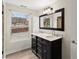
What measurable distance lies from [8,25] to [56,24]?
2265 millimetres

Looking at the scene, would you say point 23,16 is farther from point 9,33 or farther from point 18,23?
point 9,33

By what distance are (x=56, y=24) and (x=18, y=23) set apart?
2.13 meters

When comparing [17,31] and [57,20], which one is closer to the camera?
[57,20]

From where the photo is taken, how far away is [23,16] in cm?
384

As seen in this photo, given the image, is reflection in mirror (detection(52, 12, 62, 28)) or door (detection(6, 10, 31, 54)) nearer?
reflection in mirror (detection(52, 12, 62, 28))

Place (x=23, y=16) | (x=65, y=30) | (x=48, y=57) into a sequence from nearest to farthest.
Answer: (x=48, y=57) → (x=65, y=30) → (x=23, y=16)

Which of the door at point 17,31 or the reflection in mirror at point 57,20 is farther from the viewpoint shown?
the door at point 17,31

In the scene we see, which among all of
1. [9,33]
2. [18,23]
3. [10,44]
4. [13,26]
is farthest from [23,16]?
[10,44]

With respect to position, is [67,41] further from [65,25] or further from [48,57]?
[48,57]

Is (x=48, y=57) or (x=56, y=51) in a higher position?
(x=56, y=51)

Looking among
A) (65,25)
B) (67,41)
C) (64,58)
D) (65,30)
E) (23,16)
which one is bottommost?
(64,58)

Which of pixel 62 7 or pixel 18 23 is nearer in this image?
pixel 62 7

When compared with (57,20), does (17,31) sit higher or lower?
lower

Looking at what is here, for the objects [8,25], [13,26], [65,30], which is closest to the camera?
[65,30]
